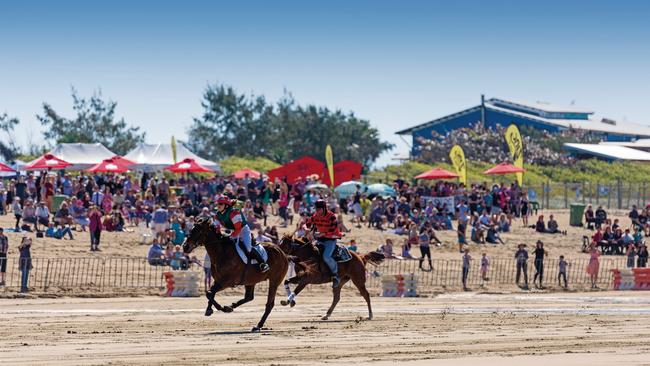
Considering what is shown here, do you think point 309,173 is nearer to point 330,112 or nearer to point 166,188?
point 166,188

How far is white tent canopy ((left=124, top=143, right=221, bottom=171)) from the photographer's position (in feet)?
176

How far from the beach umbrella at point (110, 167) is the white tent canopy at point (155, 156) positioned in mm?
3355

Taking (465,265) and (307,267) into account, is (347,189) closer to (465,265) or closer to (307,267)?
(465,265)

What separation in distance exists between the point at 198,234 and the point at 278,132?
265ft

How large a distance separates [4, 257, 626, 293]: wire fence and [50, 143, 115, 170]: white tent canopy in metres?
16.1

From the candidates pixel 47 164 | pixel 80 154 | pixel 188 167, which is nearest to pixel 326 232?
pixel 47 164

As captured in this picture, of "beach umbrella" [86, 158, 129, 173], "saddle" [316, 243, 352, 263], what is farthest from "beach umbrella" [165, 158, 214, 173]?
"saddle" [316, 243, 352, 263]

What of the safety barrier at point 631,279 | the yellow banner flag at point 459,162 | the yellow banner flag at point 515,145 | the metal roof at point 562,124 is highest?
the metal roof at point 562,124

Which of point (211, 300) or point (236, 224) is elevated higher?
point (236, 224)

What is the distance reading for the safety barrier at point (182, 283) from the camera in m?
33.2

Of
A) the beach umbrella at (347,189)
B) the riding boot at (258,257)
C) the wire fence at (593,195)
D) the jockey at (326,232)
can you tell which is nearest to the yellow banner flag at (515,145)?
the wire fence at (593,195)

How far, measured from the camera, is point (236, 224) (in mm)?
22422

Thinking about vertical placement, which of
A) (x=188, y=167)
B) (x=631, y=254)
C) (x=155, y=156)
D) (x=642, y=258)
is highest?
(x=155, y=156)

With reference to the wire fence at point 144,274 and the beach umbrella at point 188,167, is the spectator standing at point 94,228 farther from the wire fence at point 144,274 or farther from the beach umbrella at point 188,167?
the beach umbrella at point 188,167
